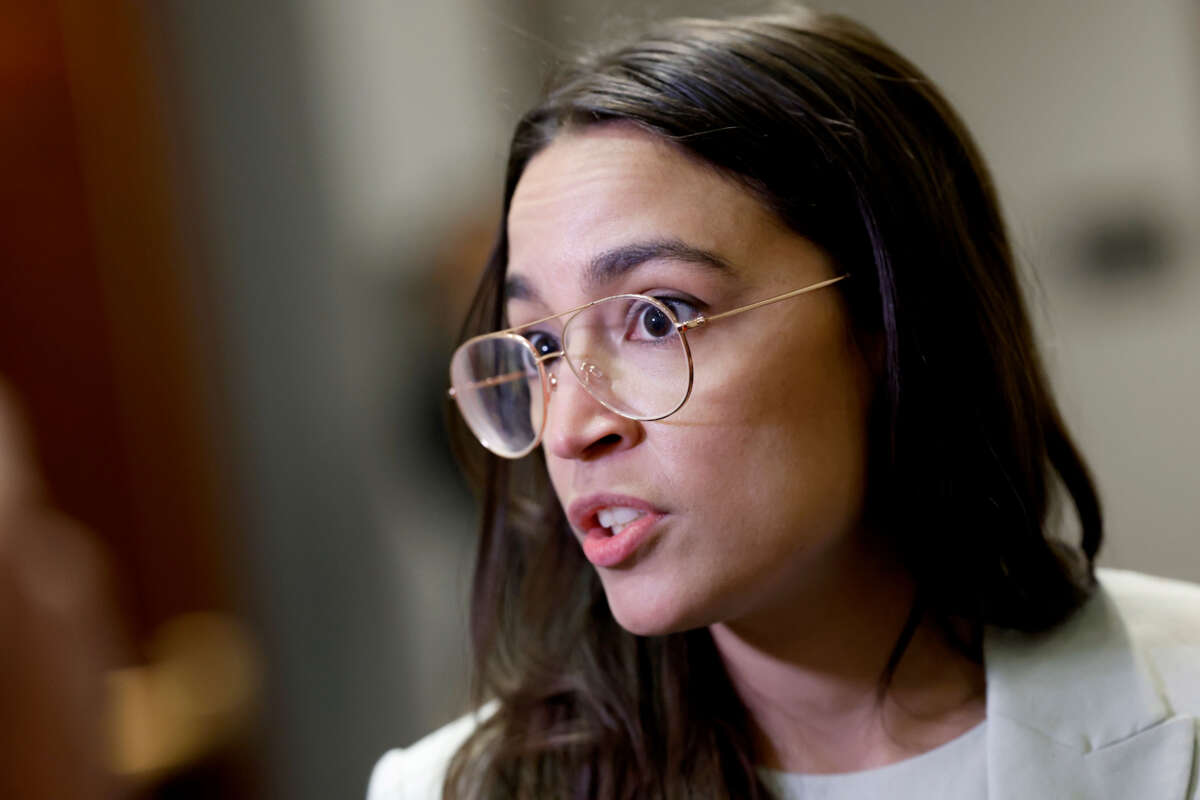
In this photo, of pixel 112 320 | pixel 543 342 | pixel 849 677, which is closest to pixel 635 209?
pixel 543 342

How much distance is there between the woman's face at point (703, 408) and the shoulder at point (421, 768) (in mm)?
438

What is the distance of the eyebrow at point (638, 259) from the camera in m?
1.12

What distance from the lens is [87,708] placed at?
83.6 inches

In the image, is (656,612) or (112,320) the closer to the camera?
(656,612)

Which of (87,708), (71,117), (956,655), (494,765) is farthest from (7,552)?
(956,655)

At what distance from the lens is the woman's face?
112 cm

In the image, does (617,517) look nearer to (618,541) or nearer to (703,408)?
(618,541)

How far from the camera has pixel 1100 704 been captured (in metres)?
1.23

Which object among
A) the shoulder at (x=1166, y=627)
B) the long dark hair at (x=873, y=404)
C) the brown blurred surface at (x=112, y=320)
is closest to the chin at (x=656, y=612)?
the long dark hair at (x=873, y=404)

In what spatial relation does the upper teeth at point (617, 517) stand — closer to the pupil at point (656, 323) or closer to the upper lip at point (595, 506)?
the upper lip at point (595, 506)

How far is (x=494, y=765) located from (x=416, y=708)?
2.27 meters

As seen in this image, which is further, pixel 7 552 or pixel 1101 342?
pixel 1101 342

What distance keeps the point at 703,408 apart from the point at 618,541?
17cm

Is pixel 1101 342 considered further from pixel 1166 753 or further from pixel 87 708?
pixel 87 708
